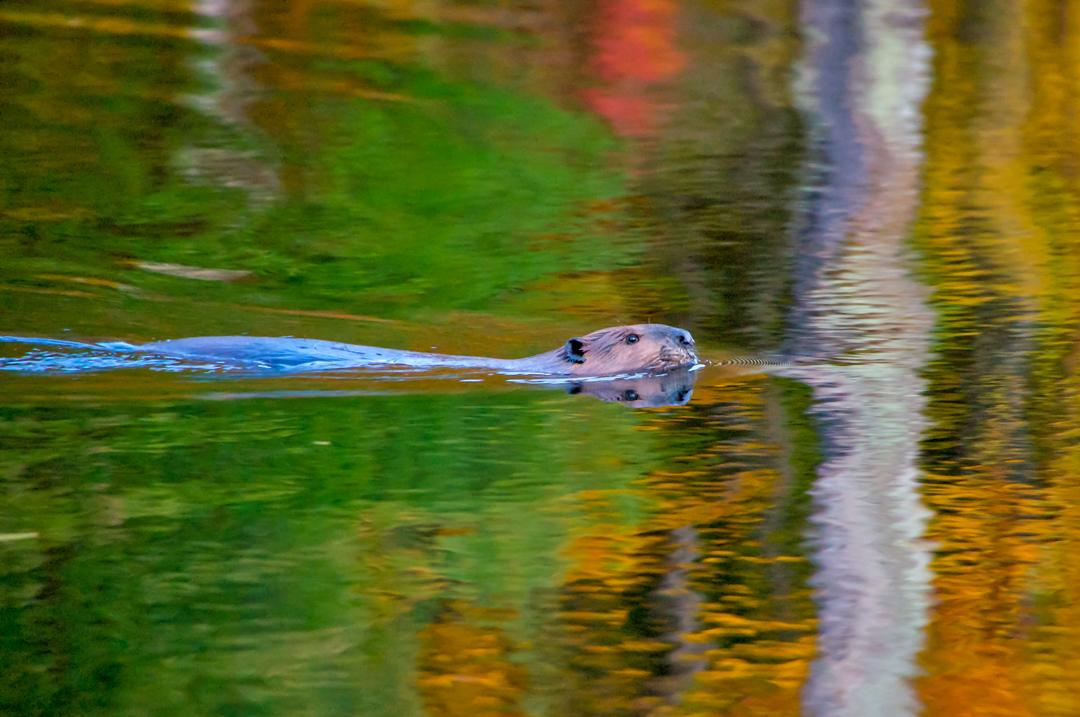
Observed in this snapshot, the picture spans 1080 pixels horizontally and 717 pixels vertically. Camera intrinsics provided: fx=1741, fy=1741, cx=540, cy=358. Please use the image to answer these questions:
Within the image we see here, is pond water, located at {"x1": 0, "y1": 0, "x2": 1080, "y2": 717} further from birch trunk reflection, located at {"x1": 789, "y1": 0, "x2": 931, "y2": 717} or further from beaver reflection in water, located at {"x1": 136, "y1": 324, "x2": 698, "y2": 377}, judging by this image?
beaver reflection in water, located at {"x1": 136, "y1": 324, "x2": 698, "y2": 377}

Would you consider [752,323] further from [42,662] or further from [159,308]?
[42,662]

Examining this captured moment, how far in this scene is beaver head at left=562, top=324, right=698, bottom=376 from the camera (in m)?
8.03

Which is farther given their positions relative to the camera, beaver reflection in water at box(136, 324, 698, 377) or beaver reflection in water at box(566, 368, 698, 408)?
beaver reflection in water at box(136, 324, 698, 377)

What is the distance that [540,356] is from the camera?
27.3 feet

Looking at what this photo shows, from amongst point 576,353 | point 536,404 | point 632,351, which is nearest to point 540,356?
point 576,353

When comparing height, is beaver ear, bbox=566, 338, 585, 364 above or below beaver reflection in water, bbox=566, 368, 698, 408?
above

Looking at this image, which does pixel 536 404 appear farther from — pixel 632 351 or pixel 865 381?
pixel 865 381

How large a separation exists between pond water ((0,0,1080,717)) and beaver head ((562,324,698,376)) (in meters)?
0.15

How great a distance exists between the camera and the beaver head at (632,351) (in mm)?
8031

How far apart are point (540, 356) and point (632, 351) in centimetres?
51

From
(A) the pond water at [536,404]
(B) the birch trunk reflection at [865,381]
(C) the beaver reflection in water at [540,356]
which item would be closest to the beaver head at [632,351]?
(C) the beaver reflection in water at [540,356]

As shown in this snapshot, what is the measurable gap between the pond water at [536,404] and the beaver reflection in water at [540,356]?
160 millimetres

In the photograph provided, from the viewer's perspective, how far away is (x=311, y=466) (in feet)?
21.1

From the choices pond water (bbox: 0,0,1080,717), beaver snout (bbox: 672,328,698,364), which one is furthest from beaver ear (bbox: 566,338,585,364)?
beaver snout (bbox: 672,328,698,364)
